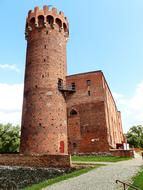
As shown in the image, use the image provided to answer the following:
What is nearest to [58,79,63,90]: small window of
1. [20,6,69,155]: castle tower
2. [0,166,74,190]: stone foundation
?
[20,6,69,155]: castle tower

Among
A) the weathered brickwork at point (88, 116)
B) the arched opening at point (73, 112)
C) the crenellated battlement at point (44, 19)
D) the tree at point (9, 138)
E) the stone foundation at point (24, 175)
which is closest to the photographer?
the stone foundation at point (24, 175)

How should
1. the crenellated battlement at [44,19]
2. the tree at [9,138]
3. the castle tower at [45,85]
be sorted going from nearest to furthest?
the castle tower at [45,85], the crenellated battlement at [44,19], the tree at [9,138]

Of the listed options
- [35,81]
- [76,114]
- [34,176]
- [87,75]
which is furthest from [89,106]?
[34,176]

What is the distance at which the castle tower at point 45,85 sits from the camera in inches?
1004

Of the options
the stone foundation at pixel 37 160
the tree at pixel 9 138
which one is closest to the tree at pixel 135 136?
the tree at pixel 9 138

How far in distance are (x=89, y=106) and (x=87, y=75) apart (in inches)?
160

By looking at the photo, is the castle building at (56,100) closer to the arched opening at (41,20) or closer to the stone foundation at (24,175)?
the arched opening at (41,20)

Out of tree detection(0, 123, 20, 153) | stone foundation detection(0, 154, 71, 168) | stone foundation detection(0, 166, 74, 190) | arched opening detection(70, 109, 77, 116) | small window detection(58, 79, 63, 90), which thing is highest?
small window detection(58, 79, 63, 90)

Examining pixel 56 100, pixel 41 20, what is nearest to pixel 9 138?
pixel 56 100

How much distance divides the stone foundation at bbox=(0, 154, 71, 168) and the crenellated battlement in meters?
16.4

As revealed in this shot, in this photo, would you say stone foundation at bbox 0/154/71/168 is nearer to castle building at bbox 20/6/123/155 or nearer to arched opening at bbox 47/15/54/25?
castle building at bbox 20/6/123/155

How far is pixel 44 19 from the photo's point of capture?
Result: 96.8 feet

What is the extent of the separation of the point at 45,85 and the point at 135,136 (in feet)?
139

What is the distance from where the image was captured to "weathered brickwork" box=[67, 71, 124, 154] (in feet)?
87.4
